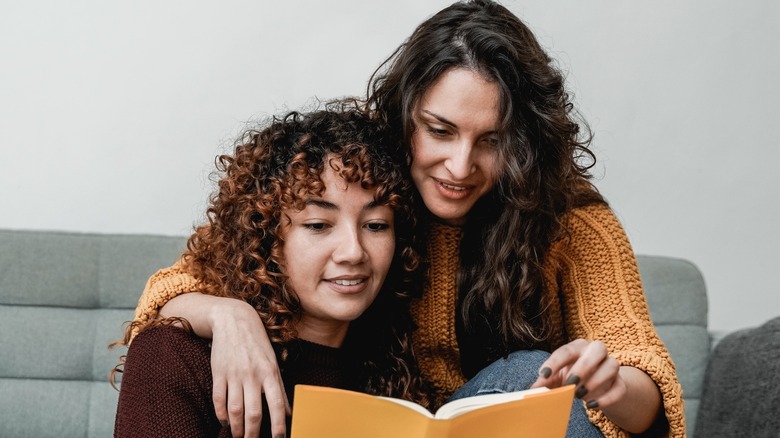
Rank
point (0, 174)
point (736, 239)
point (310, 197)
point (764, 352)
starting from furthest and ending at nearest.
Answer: point (736, 239) < point (0, 174) < point (764, 352) < point (310, 197)

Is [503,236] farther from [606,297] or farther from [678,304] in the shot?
[678,304]

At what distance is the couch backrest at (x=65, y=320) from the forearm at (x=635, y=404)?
113 centimetres

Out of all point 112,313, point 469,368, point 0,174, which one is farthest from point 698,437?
point 0,174

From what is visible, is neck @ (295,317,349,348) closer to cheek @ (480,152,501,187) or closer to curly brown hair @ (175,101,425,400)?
curly brown hair @ (175,101,425,400)

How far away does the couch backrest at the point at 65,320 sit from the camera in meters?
2.07

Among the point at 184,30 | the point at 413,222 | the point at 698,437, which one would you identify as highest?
the point at 184,30

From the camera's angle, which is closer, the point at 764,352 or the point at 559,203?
the point at 559,203

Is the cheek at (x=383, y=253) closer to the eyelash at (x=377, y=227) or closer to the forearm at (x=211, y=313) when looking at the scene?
the eyelash at (x=377, y=227)

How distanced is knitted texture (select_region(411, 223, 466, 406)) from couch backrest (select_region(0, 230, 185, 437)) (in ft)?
2.31

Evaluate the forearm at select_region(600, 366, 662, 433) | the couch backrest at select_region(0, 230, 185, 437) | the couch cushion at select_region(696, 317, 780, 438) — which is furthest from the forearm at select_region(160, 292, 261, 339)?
the couch cushion at select_region(696, 317, 780, 438)

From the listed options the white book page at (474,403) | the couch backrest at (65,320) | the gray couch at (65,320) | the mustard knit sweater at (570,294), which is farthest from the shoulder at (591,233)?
the couch backrest at (65,320)

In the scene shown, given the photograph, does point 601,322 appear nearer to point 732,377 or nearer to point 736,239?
point 732,377

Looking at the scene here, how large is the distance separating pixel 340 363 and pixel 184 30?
1.10 meters

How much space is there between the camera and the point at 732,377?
2035 millimetres
